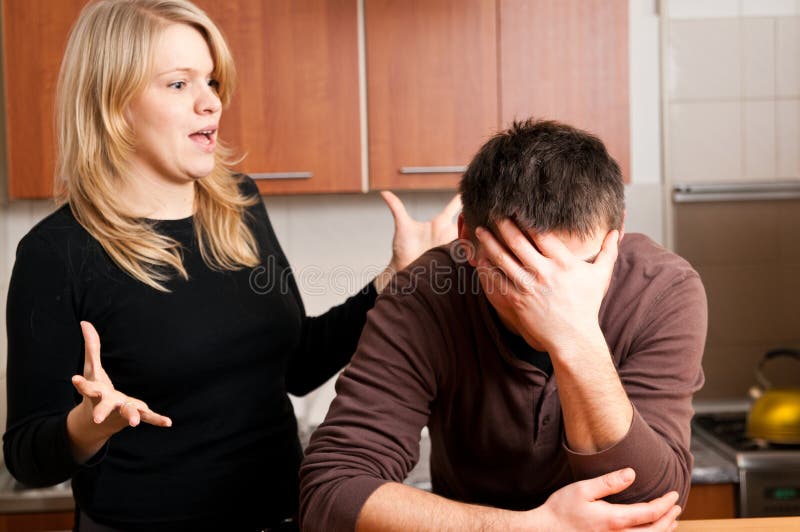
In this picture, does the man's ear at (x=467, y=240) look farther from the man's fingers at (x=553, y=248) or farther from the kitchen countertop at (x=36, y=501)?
the kitchen countertop at (x=36, y=501)

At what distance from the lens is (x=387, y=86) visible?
223 centimetres

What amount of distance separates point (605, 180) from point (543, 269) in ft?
0.49

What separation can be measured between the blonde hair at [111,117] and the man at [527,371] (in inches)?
15.9

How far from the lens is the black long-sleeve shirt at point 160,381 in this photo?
4.15 feet

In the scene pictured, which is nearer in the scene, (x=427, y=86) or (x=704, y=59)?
(x=427, y=86)

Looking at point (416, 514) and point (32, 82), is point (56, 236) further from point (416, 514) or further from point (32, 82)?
point (32, 82)

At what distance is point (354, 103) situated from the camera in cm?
224

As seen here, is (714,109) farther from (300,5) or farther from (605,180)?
(605,180)

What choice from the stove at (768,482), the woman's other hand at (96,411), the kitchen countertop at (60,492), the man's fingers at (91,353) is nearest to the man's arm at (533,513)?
the woman's other hand at (96,411)

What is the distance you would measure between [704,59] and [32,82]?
1841mm

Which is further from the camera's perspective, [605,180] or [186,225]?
[186,225]

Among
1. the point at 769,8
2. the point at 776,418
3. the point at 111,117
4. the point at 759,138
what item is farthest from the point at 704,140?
the point at 111,117

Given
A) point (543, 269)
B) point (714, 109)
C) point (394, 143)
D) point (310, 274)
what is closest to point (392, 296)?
point (543, 269)

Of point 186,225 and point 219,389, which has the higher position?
point 186,225
